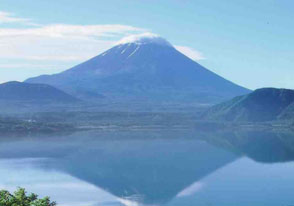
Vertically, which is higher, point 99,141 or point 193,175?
point 99,141

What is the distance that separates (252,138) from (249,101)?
185ft

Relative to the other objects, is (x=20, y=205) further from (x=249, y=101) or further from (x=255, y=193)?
(x=249, y=101)

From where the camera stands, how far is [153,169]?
6931cm

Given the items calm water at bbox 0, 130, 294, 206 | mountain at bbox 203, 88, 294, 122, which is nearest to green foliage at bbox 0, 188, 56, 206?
calm water at bbox 0, 130, 294, 206

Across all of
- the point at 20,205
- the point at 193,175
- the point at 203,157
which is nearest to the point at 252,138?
the point at 203,157

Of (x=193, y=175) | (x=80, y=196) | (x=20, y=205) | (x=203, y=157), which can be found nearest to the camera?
(x=20, y=205)

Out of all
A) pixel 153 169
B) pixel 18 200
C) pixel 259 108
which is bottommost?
pixel 18 200

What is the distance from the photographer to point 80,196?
51.8 meters

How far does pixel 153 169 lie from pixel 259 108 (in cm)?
9964

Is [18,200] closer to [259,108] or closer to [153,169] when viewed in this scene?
[153,169]

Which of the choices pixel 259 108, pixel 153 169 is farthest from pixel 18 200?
pixel 259 108

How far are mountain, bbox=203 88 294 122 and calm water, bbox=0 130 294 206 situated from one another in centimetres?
4376

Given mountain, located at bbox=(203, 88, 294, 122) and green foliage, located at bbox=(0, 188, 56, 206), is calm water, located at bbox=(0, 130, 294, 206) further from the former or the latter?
mountain, located at bbox=(203, 88, 294, 122)

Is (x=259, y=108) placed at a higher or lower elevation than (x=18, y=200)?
higher
